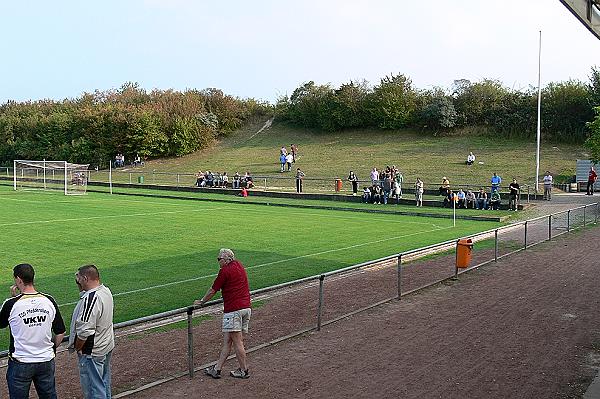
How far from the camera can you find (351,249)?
21.9 m

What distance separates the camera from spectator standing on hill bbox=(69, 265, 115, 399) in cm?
677

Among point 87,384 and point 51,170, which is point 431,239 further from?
point 51,170

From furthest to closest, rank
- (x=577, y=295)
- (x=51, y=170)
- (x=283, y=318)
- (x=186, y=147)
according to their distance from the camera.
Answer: (x=186, y=147) → (x=51, y=170) → (x=577, y=295) → (x=283, y=318)

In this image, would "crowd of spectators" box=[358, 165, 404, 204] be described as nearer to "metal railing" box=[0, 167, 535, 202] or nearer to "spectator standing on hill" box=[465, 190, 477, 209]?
"metal railing" box=[0, 167, 535, 202]

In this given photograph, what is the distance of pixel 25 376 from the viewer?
6430 millimetres

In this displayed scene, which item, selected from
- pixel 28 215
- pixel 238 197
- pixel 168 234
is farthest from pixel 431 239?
pixel 238 197

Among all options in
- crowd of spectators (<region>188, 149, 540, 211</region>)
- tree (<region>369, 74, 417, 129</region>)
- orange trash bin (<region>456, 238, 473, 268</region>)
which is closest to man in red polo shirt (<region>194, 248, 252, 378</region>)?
orange trash bin (<region>456, 238, 473, 268</region>)

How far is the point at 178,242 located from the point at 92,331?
53.9ft

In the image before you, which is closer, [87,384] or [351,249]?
[87,384]

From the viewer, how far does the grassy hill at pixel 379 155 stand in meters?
50.3

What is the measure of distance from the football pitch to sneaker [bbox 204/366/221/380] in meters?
3.60

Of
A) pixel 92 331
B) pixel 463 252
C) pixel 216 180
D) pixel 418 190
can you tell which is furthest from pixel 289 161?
pixel 92 331

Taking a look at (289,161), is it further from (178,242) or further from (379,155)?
(178,242)

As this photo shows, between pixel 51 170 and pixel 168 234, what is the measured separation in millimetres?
36680
